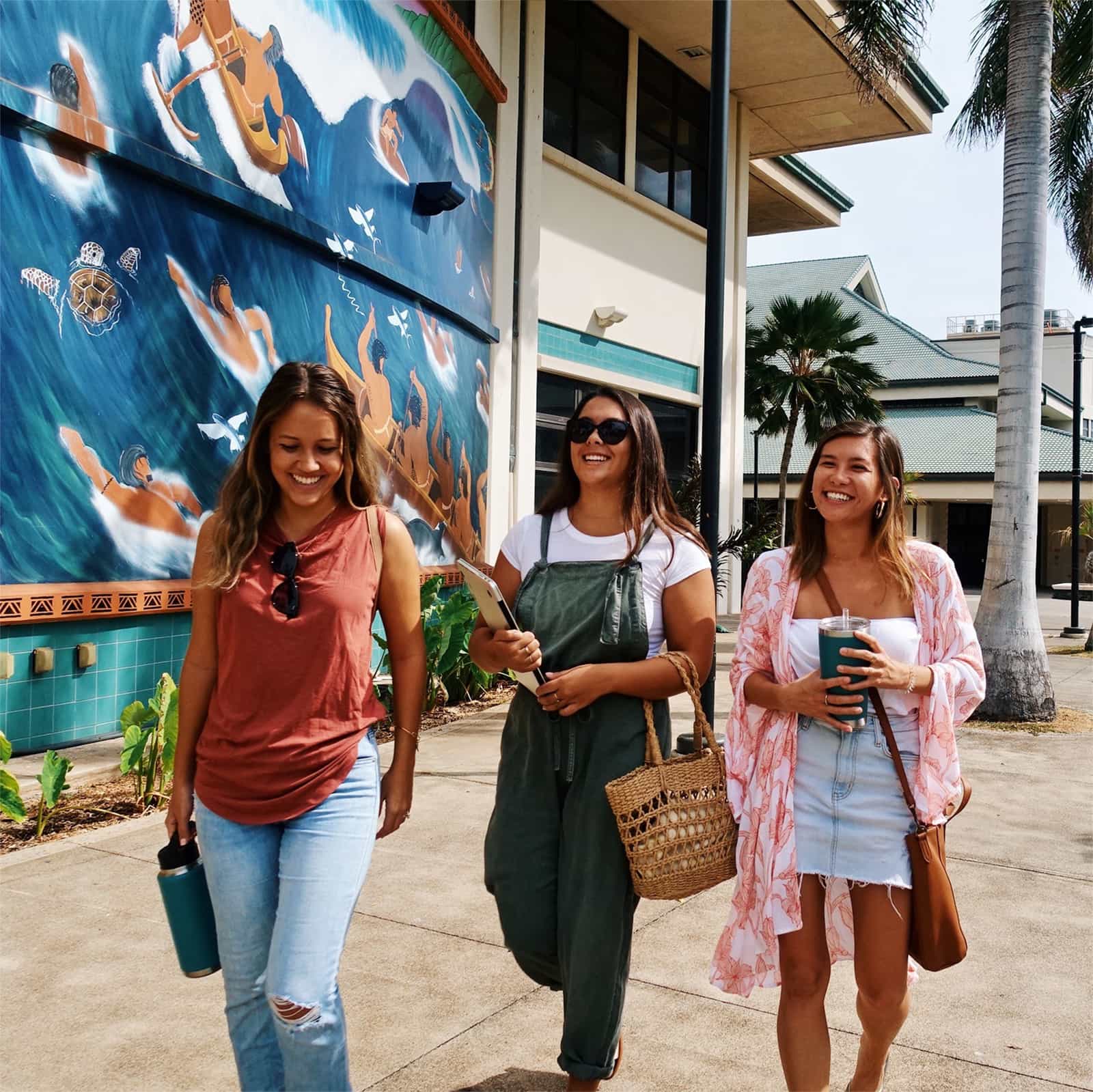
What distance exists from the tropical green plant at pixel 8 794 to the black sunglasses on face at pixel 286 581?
3105 millimetres

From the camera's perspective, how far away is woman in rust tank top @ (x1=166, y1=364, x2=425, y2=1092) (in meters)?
2.34

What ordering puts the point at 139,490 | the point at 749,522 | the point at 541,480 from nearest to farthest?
the point at 139,490
the point at 749,522
the point at 541,480

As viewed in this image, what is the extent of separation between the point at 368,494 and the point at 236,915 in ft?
3.39

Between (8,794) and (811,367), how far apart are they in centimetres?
2207

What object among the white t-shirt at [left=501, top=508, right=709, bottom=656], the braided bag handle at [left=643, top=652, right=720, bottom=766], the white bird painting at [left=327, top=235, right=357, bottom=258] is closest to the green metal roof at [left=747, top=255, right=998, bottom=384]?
the white bird painting at [left=327, top=235, right=357, bottom=258]

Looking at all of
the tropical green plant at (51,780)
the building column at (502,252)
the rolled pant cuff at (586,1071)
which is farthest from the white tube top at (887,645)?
the building column at (502,252)

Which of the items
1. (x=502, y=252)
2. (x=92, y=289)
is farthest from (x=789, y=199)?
(x=92, y=289)

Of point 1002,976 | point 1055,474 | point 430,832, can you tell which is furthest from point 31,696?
point 1055,474

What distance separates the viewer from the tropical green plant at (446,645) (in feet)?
28.0

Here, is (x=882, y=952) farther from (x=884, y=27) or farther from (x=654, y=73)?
(x=654, y=73)

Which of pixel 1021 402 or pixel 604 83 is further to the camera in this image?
pixel 604 83

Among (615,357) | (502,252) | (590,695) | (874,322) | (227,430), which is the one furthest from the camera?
(874,322)

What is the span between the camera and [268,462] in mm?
2729

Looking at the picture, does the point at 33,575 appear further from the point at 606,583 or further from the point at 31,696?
the point at 606,583
